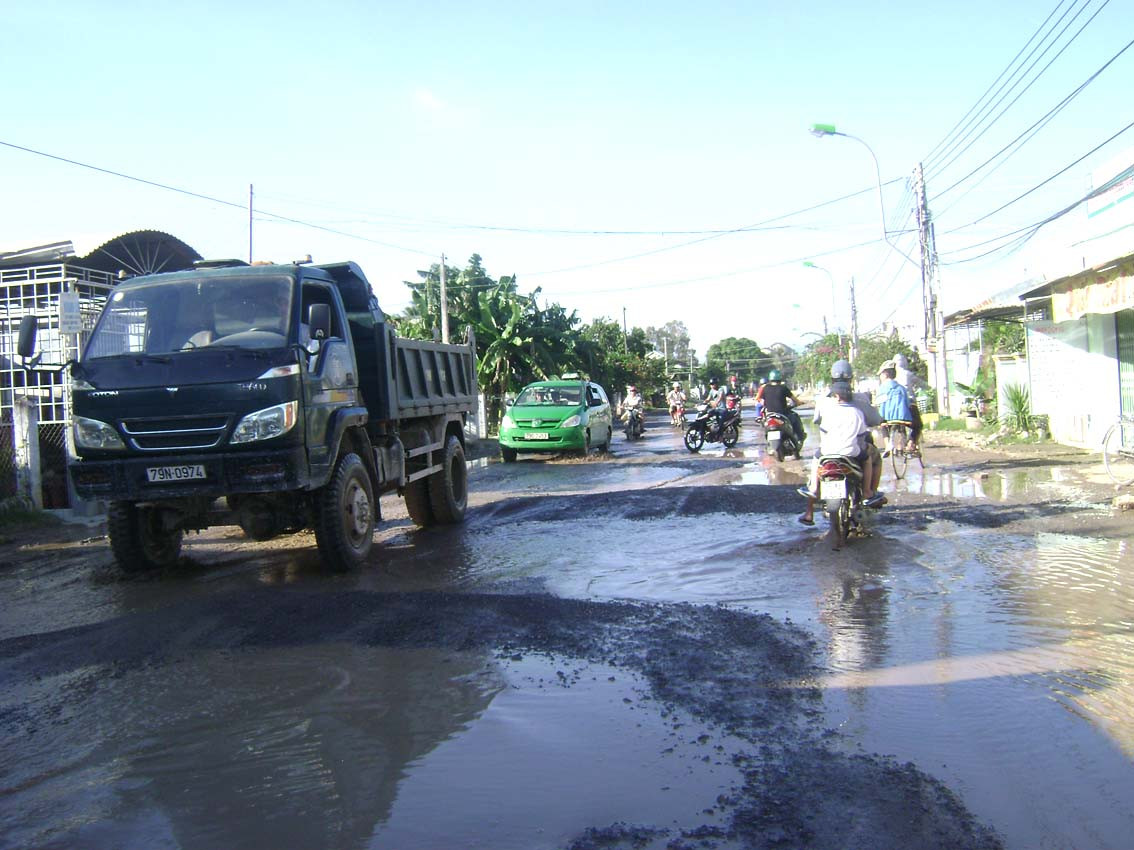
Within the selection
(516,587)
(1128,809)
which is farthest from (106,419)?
(1128,809)

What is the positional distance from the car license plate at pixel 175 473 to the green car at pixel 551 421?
13.7m

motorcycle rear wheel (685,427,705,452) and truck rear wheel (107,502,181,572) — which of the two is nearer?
truck rear wheel (107,502,181,572)

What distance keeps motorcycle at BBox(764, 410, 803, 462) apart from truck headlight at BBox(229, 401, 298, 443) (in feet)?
38.3

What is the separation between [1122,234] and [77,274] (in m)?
17.4

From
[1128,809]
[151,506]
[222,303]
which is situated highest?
[222,303]

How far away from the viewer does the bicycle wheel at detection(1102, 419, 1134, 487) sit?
11727 millimetres

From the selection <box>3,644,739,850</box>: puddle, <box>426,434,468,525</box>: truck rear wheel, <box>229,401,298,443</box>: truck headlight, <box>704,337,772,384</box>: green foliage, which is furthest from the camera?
<box>704,337,772,384</box>: green foliage

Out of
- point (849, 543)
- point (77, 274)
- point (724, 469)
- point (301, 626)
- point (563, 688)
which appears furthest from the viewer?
point (724, 469)

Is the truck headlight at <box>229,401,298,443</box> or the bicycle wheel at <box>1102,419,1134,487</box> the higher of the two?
the truck headlight at <box>229,401,298,443</box>

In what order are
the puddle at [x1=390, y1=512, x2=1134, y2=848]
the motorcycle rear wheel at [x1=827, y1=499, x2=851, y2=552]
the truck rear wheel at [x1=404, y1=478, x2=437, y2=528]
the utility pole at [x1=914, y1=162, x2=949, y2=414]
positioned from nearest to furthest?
the puddle at [x1=390, y1=512, x2=1134, y2=848], the motorcycle rear wheel at [x1=827, y1=499, x2=851, y2=552], the truck rear wheel at [x1=404, y1=478, x2=437, y2=528], the utility pole at [x1=914, y1=162, x2=949, y2=414]

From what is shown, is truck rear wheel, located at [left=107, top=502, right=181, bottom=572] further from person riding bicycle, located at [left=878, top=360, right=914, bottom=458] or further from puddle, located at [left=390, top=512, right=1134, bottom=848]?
person riding bicycle, located at [left=878, top=360, right=914, bottom=458]

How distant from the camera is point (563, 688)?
489 centimetres

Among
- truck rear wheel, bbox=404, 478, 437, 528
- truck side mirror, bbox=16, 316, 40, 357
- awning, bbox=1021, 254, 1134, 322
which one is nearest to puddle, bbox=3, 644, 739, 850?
truck side mirror, bbox=16, 316, 40, 357

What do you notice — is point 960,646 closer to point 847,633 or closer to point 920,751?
point 847,633
